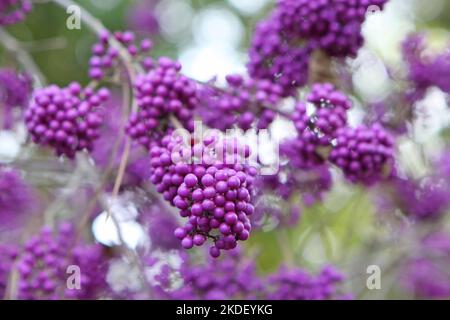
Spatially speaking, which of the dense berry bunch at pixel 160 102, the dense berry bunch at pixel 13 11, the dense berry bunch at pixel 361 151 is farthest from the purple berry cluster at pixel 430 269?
the dense berry bunch at pixel 13 11

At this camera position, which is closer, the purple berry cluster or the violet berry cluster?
the violet berry cluster

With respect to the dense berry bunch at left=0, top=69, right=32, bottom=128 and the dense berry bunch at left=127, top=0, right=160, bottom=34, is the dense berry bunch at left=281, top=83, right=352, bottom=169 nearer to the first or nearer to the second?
the dense berry bunch at left=0, top=69, right=32, bottom=128

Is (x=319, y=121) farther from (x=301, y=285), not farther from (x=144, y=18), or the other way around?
(x=144, y=18)

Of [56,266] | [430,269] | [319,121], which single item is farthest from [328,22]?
[430,269]

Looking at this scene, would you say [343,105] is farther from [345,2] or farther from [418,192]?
[418,192]

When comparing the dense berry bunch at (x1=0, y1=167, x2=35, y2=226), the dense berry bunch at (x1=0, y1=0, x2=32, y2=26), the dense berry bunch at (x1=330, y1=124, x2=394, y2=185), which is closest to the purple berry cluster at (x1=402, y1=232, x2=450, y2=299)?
the dense berry bunch at (x1=330, y1=124, x2=394, y2=185)

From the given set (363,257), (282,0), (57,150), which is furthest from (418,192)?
(57,150)

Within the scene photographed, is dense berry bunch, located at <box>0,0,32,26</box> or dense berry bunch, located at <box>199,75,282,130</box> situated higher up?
dense berry bunch, located at <box>0,0,32,26</box>
